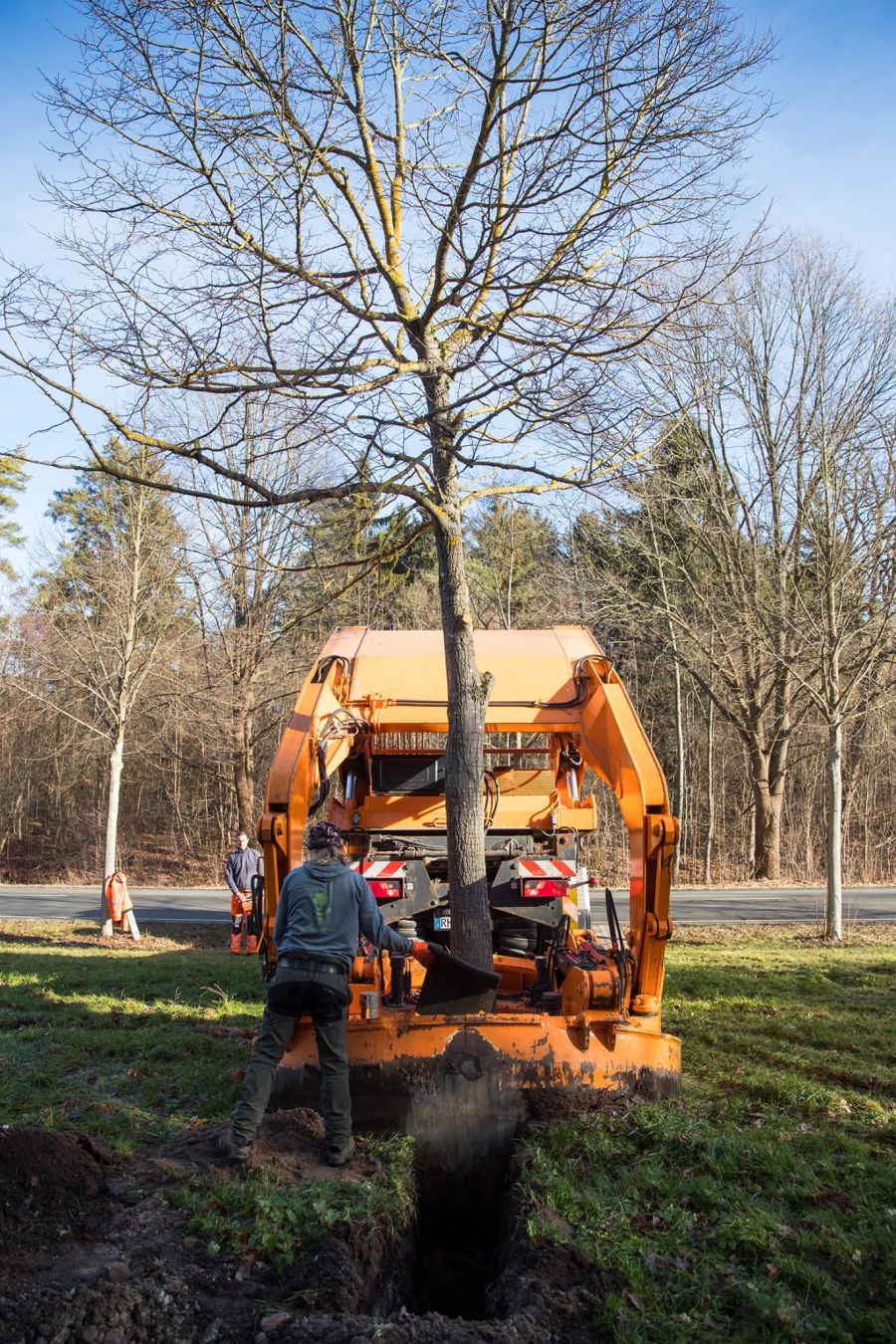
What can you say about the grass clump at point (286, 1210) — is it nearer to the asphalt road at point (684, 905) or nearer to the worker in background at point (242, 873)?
the worker in background at point (242, 873)

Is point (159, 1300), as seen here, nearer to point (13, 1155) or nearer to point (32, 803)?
point (13, 1155)

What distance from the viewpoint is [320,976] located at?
5.43 meters

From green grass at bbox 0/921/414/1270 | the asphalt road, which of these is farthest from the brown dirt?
the asphalt road

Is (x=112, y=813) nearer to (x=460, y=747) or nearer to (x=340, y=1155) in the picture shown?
(x=460, y=747)

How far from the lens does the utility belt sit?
5.45 m

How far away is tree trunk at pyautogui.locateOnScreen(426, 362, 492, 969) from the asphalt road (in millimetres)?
10405

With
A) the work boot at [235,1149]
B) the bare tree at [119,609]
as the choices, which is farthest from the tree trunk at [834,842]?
the work boot at [235,1149]

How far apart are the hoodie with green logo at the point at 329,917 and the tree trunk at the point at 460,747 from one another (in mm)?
841

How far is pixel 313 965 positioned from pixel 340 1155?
0.91 m

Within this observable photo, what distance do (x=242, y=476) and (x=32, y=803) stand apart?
33.0 metres

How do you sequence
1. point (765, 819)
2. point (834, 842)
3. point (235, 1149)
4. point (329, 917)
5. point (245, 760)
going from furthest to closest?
point (765, 819) < point (245, 760) < point (834, 842) < point (329, 917) < point (235, 1149)

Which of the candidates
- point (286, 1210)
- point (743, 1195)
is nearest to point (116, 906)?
point (286, 1210)

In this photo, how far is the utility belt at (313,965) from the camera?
545cm

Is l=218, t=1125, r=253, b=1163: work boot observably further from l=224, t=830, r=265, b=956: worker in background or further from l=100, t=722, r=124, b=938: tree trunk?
l=100, t=722, r=124, b=938: tree trunk
